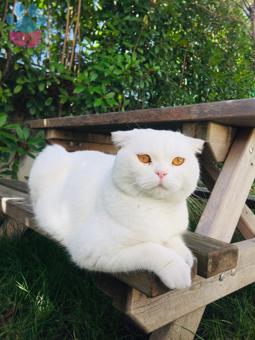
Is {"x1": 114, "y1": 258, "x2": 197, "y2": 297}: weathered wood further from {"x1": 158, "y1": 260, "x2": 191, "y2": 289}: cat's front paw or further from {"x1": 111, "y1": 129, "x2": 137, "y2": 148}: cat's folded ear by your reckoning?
{"x1": 111, "y1": 129, "x2": 137, "y2": 148}: cat's folded ear

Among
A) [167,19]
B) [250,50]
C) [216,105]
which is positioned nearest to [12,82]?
[167,19]

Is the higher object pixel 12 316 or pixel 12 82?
pixel 12 82

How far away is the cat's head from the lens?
0.91m

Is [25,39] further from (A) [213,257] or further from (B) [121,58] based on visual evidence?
(A) [213,257]

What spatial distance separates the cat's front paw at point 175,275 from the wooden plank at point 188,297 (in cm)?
19

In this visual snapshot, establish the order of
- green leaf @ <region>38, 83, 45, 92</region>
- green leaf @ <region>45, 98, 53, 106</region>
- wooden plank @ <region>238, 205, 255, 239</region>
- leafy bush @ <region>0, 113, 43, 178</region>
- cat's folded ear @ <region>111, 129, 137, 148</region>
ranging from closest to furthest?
1. cat's folded ear @ <region>111, 129, 137, 148</region>
2. wooden plank @ <region>238, 205, 255, 239</region>
3. leafy bush @ <region>0, 113, 43, 178</region>
4. green leaf @ <region>38, 83, 45, 92</region>
5. green leaf @ <region>45, 98, 53, 106</region>

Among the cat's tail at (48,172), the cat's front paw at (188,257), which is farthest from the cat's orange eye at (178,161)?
the cat's tail at (48,172)

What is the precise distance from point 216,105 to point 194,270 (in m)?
0.62

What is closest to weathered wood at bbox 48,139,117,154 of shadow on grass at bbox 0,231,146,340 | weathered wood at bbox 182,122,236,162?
shadow on grass at bbox 0,231,146,340

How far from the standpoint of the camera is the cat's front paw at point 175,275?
2.59 ft

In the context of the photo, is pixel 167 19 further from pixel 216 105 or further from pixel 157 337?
pixel 157 337

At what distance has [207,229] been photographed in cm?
128

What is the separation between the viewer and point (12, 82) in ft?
9.04

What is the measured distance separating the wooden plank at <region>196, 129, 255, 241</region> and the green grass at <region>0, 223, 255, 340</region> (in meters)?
0.45
